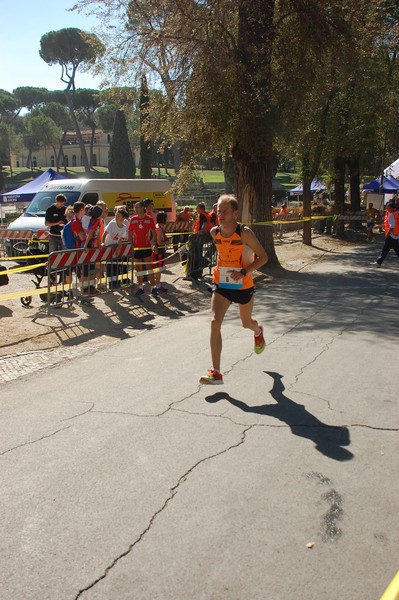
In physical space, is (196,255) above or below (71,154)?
below

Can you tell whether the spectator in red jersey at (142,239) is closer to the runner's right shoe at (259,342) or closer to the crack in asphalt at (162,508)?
the runner's right shoe at (259,342)

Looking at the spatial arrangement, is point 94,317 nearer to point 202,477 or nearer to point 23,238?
point 202,477

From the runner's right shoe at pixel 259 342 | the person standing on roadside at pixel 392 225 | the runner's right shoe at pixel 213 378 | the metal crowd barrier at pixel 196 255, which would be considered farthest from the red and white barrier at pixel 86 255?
the person standing on roadside at pixel 392 225

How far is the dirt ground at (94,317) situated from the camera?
8.55 metres

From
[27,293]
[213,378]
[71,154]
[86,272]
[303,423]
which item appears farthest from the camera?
[71,154]

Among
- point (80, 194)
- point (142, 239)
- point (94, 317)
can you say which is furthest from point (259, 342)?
point (80, 194)

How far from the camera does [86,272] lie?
10.8 m

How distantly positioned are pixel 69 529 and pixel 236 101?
12503 millimetres

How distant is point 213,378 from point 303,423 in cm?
127

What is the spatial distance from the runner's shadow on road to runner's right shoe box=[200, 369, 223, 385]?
8.4 inches

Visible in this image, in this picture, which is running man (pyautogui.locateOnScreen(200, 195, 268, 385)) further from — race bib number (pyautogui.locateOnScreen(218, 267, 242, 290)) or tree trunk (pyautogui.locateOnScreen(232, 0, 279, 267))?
tree trunk (pyautogui.locateOnScreen(232, 0, 279, 267))

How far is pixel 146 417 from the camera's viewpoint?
5211 mm

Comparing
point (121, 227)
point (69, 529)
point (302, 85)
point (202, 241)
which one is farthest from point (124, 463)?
point (302, 85)

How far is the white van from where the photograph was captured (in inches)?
693
